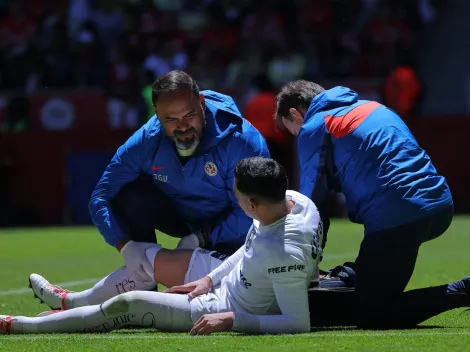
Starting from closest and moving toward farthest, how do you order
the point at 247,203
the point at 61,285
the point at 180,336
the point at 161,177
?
the point at 247,203 < the point at 180,336 < the point at 161,177 < the point at 61,285

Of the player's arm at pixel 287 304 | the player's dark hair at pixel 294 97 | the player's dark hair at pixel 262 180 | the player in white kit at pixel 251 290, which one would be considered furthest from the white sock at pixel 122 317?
the player's dark hair at pixel 294 97

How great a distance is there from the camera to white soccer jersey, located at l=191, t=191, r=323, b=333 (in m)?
6.01

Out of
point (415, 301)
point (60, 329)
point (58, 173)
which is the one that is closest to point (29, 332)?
point (60, 329)

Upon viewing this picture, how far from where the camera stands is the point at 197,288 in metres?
6.45

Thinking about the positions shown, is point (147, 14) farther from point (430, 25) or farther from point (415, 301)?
point (415, 301)

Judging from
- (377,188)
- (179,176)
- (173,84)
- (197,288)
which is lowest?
(197,288)

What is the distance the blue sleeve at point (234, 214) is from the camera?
746cm

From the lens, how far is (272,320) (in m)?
6.07

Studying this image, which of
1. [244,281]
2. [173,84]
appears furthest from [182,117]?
[244,281]

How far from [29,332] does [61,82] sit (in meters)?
15.9

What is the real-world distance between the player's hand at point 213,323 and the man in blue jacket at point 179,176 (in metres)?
1.37

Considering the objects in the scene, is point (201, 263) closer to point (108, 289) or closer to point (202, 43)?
point (108, 289)

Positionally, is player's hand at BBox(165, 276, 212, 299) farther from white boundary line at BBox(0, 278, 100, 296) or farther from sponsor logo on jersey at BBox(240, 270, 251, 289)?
white boundary line at BBox(0, 278, 100, 296)

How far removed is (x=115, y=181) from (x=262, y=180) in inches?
78.6
